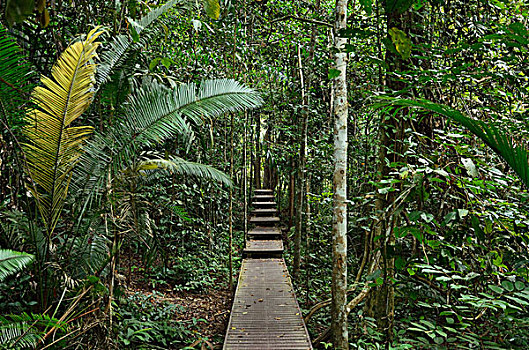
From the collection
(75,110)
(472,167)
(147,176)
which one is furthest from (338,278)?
(75,110)

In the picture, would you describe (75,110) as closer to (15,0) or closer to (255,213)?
(15,0)

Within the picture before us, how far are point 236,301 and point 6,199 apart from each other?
2943 mm

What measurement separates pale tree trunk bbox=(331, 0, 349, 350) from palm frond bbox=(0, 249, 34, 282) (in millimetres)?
2519

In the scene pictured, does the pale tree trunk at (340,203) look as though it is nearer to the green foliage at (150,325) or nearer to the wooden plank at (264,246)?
the green foliage at (150,325)

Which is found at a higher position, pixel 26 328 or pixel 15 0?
pixel 15 0

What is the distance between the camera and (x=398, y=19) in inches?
133

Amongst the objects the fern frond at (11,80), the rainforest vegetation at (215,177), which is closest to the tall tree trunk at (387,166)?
the rainforest vegetation at (215,177)

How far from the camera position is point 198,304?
5.97m

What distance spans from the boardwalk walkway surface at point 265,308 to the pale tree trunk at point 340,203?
552 millimetres

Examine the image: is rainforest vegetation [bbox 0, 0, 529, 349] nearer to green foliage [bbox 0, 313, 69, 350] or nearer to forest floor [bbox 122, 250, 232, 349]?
green foliage [bbox 0, 313, 69, 350]

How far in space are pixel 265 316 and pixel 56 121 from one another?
3153mm

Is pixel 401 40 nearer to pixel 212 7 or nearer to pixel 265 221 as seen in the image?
pixel 212 7

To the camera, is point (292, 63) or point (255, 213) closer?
point (292, 63)

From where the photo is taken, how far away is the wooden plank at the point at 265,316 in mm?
3703
